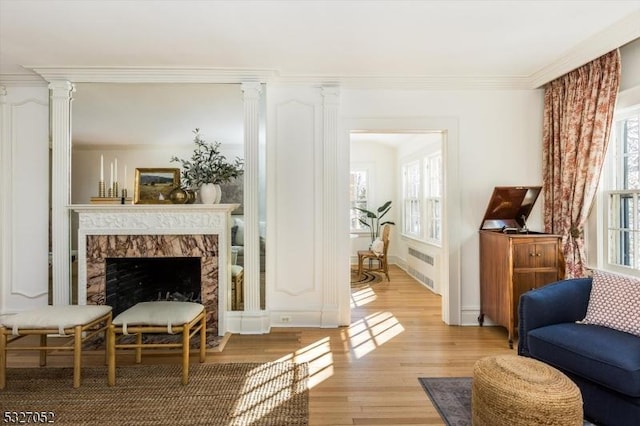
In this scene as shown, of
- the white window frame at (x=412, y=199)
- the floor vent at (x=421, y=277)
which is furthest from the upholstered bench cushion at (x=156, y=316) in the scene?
the white window frame at (x=412, y=199)

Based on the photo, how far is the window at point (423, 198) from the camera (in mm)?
5672

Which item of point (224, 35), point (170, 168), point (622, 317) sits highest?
point (224, 35)

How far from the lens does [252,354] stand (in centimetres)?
307

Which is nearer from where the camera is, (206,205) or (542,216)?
(206,205)

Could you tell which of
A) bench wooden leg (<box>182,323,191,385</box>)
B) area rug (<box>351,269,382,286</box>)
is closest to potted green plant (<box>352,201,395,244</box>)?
area rug (<box>351,269,382,286</box>)

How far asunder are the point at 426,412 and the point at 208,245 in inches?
92.7

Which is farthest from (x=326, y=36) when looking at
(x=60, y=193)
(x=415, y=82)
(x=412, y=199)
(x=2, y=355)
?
(x=412, y=199)

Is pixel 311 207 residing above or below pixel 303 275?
above

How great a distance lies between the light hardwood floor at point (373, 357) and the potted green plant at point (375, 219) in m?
3.03

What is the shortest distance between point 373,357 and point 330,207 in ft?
4.93

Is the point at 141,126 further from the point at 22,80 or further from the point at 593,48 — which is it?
the point at 593,48

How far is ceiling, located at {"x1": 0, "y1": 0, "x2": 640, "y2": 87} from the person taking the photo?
2.46 meters

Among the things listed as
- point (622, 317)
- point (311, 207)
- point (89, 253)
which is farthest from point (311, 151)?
point (622, 317)

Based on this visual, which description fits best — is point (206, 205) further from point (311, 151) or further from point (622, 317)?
point (622, 317)
